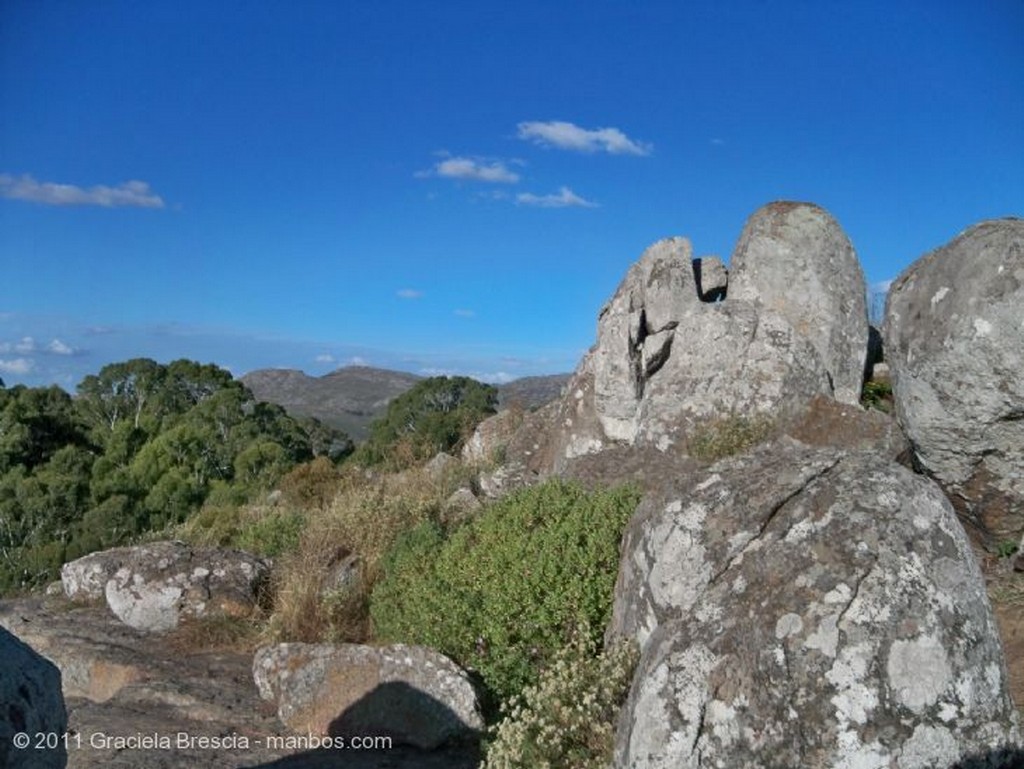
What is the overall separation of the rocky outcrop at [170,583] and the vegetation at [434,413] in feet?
33.0

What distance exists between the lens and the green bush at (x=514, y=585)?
680 centimetres

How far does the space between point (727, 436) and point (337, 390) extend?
62220 millimetres

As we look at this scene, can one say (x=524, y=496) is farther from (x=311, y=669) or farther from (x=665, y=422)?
(x=665, y=422)

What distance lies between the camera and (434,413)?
1062 inches

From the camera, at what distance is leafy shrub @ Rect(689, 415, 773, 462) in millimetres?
10570

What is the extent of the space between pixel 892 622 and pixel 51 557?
1904cm

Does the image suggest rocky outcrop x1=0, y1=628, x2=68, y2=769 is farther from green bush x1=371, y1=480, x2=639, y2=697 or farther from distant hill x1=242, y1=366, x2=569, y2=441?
distant hill x1=242, y1=366, x2=569, y2=441

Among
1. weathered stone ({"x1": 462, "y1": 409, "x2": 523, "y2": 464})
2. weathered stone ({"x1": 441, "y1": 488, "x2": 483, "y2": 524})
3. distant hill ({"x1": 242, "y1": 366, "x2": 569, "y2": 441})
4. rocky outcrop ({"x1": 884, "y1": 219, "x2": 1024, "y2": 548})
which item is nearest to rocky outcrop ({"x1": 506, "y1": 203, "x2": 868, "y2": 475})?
weathered stone ({"x1": 441, "y1": 488, "x2": 483, "y2": 524})

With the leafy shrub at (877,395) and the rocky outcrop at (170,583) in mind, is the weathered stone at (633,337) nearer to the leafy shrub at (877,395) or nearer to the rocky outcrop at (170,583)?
the leafy shrub at (877,395)

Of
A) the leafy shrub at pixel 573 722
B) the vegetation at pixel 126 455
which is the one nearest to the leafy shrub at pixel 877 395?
the leafy shrub at pixel 573 722

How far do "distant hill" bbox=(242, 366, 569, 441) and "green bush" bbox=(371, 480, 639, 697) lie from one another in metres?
39.3

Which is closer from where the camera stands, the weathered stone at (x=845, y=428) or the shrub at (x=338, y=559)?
the shrub at (x=338, y=559)

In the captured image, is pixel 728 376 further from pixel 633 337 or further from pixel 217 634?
pixel 217 634

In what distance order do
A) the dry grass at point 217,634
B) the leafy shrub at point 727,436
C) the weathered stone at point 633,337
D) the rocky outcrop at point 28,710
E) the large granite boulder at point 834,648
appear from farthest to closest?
the weathered stone at point 633,337, the leafy shrub at point 727,436, the dry grass at point 217,634, the large granite boulder at point 834,648, the rocky outcrop at point 28,710
